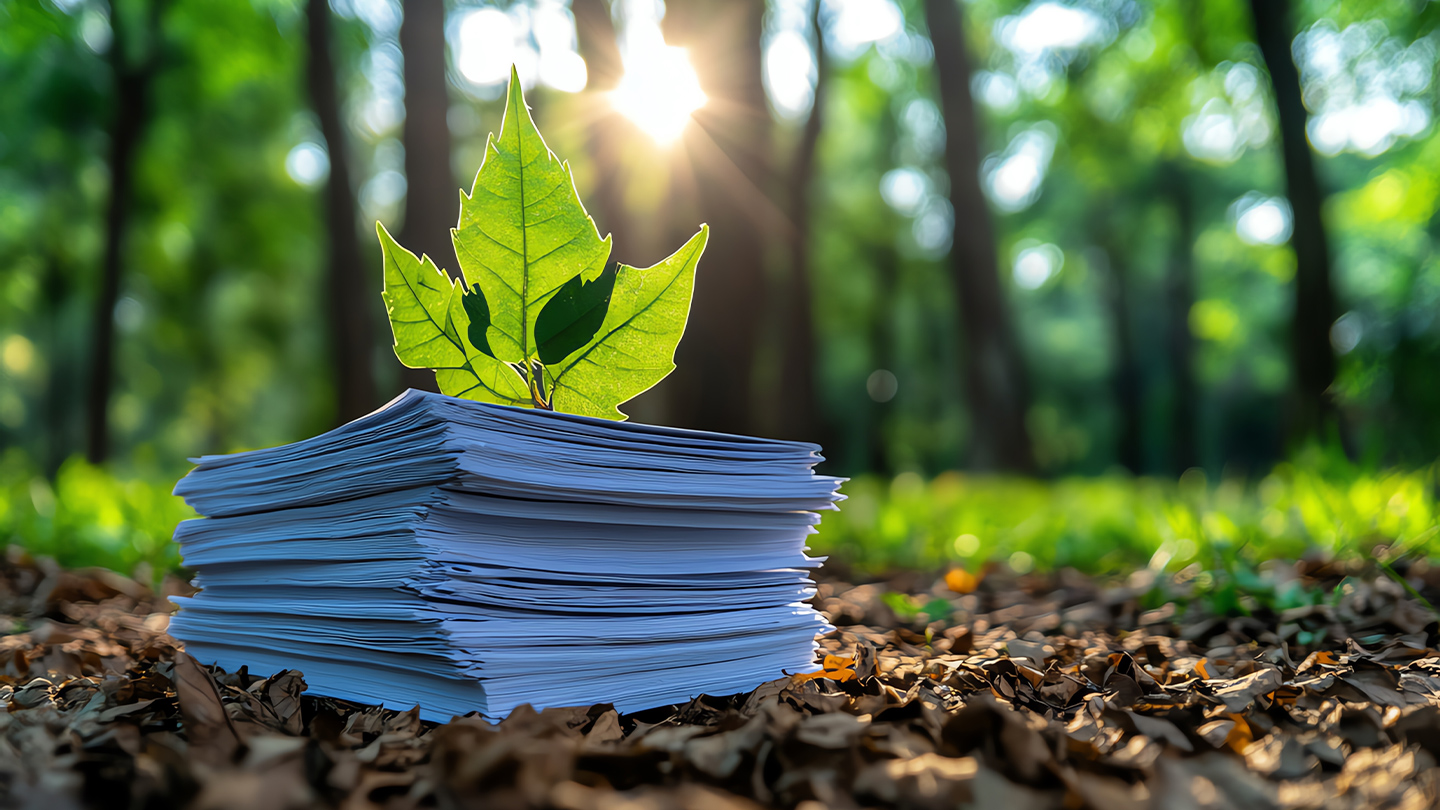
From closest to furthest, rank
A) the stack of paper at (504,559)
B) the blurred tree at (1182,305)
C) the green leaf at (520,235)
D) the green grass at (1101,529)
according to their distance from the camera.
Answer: the stack of paper at (504,559)
the green leaf at (520,235)
the green grass at (1101,529)
the blurred tree at (1182,305)

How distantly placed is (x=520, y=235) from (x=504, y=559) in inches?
27.2

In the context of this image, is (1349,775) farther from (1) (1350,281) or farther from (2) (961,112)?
(1) (1350,281)

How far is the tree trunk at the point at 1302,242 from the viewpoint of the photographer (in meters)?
6.83

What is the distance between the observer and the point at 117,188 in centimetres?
1175

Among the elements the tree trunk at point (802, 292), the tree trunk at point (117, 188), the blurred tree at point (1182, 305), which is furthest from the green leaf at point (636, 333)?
the blurred tree at point (1182, 305)

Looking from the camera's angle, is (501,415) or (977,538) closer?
(501,415)

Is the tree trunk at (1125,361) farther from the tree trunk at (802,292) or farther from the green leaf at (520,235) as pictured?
the green leaf at (520,235)

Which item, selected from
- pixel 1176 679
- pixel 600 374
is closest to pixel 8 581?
pixel 600 374

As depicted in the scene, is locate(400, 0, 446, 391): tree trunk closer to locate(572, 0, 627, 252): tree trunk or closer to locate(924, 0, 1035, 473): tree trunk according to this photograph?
locate(572, 0, 627, 252): tree trunk

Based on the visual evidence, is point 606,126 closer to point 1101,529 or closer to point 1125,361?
point 1101,529

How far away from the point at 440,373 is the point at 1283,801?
1.68m

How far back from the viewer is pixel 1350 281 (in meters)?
19.9

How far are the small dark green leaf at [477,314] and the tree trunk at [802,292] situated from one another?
1018cm

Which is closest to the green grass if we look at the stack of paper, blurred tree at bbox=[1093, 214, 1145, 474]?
the stack of paper
